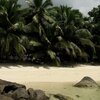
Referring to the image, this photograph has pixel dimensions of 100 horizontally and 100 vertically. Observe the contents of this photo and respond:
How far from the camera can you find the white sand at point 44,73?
34.1m

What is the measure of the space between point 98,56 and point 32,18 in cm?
963

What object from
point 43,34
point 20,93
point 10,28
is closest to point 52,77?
point 43,34

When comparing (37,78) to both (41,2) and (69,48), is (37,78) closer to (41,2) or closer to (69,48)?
(69,48)

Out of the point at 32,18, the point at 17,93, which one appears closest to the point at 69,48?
the point at 32,18

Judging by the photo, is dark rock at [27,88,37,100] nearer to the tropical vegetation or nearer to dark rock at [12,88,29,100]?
dark rock at [12,88,29,100]

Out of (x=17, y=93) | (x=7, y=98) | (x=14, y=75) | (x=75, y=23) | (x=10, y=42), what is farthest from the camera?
(x=75, y=23)

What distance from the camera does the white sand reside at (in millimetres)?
34062

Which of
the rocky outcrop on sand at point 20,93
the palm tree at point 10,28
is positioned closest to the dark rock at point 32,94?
the rocky outcrop on sand at point 20,93

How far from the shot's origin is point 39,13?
39344mm

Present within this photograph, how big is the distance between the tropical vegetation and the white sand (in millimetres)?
1659

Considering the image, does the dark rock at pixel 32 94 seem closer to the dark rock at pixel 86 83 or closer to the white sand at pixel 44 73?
the white sand at pixel 44 73

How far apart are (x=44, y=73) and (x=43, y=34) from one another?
4861 millimetres

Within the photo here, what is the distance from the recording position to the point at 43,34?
127 feet

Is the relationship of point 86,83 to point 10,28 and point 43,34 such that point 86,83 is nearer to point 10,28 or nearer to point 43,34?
point 43,34
